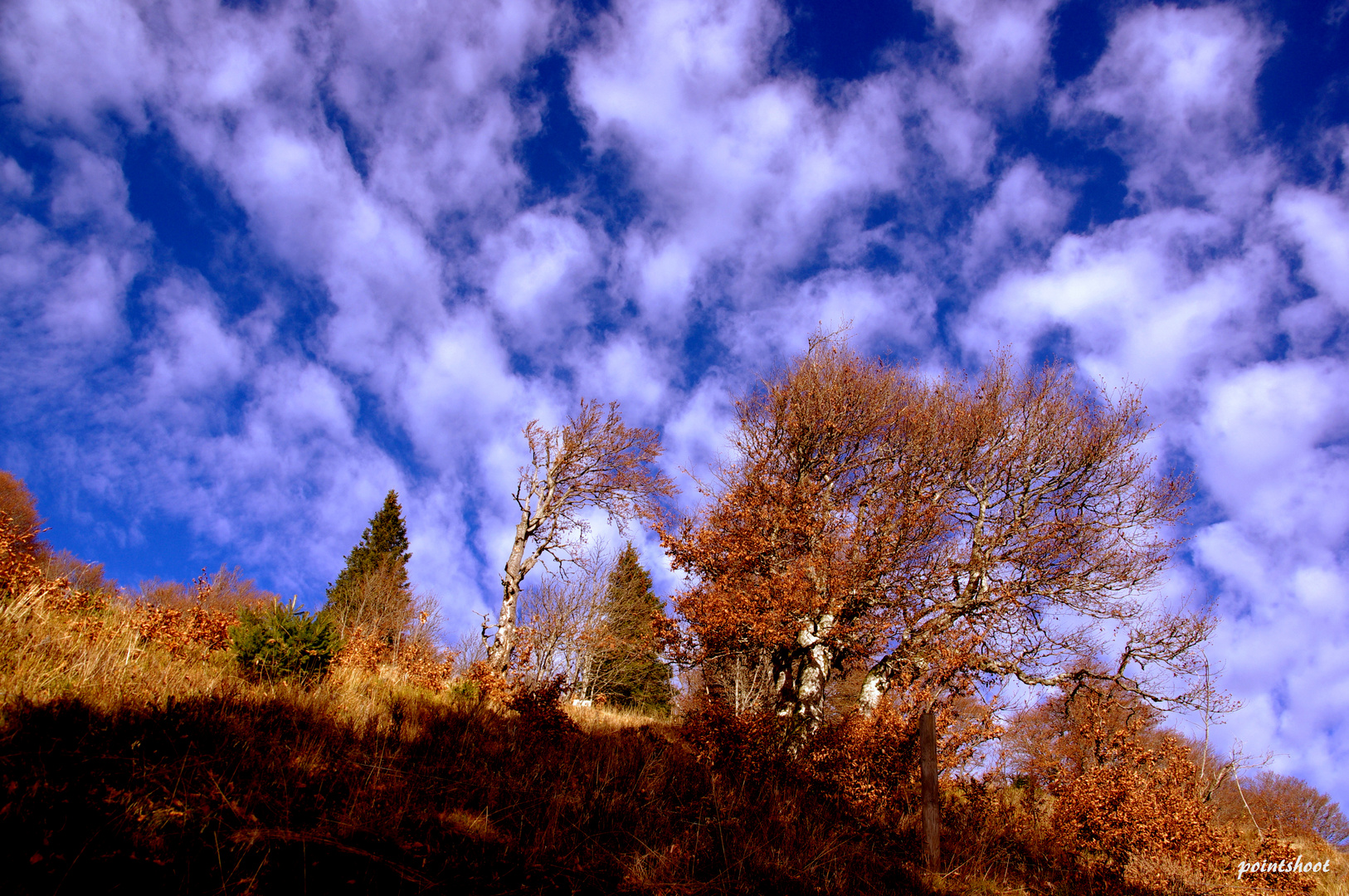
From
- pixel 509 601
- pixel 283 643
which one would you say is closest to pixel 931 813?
pixel 283 643

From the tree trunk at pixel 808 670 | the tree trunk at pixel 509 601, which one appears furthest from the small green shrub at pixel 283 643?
the tree trunk at pixel 808 670

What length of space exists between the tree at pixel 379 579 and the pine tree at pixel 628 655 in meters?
11.2

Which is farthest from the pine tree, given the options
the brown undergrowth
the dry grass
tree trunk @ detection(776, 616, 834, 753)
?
the dry grass

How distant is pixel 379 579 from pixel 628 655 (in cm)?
1529

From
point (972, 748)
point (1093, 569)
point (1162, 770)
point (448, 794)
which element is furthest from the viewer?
point (1093, 569)

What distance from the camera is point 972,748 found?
8.95 meters

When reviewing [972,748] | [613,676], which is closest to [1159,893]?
[972,748]

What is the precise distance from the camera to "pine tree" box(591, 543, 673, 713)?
90.8 ft

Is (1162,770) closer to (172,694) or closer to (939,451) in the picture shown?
(939,451)

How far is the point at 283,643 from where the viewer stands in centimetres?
666

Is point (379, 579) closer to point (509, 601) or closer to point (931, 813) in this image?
point (509, 601)

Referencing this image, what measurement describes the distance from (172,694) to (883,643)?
39.6 feet

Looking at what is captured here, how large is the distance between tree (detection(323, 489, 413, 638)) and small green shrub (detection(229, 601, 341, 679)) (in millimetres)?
24774

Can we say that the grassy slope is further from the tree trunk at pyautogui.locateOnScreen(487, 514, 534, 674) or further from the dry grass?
the tree trunk at pyautogui.locateOnScreen(487, 514, 534, 674)
